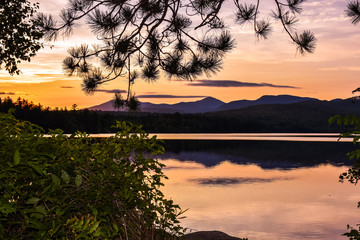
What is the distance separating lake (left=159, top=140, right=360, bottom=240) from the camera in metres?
17.5

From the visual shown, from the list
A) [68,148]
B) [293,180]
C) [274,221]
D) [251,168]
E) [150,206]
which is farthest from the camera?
[251,168]

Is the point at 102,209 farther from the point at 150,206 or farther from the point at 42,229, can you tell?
the point at 150,206

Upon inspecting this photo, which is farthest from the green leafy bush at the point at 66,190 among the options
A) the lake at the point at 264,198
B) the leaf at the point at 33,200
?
the lake at the point at 264,198

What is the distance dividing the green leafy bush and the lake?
12374 millimetres

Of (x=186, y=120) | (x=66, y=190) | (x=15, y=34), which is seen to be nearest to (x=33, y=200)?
(x=66, y=190)

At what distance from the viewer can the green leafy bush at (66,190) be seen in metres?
3.29

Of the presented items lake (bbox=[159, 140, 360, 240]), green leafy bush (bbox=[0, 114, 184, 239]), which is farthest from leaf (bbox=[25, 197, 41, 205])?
lake (bbox=[159, 140, 360, 240])

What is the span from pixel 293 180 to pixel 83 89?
23.4 m

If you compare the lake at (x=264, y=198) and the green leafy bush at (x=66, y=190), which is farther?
the lake at (x=264, y=198)

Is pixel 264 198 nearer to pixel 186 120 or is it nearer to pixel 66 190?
pixel 66 190

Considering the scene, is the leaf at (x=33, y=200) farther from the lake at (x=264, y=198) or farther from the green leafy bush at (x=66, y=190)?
the lake at (x=264, y=198)

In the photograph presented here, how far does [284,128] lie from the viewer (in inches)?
5886

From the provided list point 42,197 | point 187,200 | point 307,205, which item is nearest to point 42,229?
point 42,197

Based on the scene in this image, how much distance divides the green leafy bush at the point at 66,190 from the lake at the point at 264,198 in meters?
12.4
